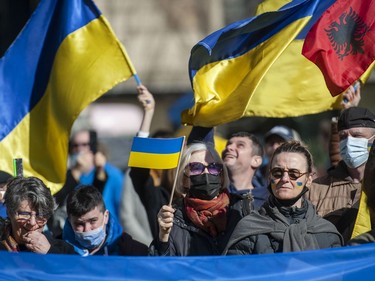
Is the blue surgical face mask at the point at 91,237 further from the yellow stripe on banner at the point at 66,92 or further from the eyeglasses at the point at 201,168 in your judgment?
the yellow stripe on banner at the point at 66,92

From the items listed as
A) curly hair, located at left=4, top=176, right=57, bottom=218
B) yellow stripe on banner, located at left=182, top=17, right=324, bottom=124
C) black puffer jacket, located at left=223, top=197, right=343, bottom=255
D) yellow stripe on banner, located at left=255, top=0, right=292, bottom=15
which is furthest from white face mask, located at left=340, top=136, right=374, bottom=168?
curly hair, located at left=4, top=176, right=57, bottom=218

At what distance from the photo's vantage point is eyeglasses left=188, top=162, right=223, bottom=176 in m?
6.30

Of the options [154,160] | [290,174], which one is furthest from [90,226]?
[290,174]

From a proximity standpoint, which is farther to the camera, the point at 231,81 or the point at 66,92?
the point at 66,92

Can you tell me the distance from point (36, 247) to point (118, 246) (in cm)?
86

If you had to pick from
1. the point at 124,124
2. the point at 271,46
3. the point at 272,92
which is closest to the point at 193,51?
the point at 271,46

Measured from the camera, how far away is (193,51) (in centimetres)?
673

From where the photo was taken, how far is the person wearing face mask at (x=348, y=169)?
21.0 ft

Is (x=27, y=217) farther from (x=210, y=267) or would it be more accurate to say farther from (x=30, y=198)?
(x=210, y=267)

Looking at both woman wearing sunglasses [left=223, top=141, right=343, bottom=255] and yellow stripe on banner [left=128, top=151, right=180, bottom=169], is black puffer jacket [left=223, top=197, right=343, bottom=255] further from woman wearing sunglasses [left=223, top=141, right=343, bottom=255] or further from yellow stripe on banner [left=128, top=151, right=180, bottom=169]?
yellow stripe on banner [left=128, top=151, right=180, bottom=169]

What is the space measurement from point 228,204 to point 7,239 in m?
1.25

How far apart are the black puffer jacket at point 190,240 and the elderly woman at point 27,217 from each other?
590 millimetres

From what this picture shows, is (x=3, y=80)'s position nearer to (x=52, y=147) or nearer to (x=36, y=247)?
(x=52, y=147)

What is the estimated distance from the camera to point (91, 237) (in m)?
6.43
